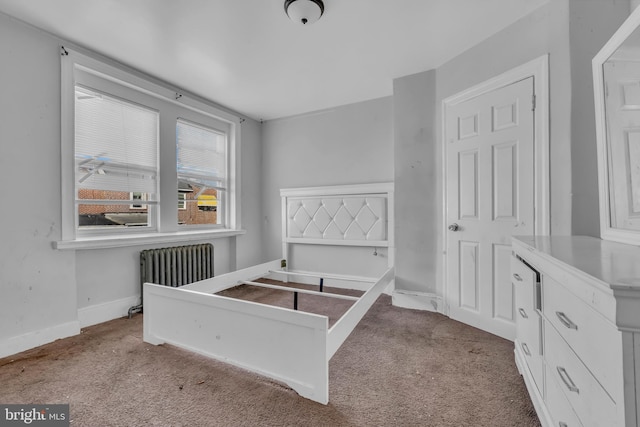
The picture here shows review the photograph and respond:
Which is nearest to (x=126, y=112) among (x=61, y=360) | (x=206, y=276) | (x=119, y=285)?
(x=119, y=285)

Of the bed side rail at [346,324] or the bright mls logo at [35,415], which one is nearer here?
the bright mls logo at [35,415]

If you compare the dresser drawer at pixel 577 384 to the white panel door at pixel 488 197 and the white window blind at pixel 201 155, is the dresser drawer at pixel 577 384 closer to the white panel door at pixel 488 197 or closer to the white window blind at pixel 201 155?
the white panel door at pixel 488 197

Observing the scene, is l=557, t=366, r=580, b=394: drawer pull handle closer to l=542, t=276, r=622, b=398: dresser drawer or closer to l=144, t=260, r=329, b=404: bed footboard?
l=542, t=276, r=622, b=398: dresser drawer

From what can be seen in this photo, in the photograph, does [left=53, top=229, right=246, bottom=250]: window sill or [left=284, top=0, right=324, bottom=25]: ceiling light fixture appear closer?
[left=284, top=0, right=324, bottom=25]: ceiling light fixture

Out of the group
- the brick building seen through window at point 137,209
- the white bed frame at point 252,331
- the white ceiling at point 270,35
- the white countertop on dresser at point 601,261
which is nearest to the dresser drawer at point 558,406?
the white countertop on dresser at point 601,261

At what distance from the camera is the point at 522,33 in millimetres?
2096

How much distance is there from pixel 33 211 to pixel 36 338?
0.98 metres

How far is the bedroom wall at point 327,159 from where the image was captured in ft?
11.9

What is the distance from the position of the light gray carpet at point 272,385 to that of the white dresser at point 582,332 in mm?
363

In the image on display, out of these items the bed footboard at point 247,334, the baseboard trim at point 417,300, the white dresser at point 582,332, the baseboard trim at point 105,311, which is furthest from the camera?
the baseboard trim at point 417,300

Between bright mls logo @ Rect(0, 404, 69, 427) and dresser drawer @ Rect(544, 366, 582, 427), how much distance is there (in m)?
2.14

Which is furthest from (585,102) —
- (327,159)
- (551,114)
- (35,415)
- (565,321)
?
(35,415)

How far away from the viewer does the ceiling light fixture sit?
1.87m

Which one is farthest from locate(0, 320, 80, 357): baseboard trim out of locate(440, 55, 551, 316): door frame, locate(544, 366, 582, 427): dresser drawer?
locate(440, 55, 551, 316): door frame
